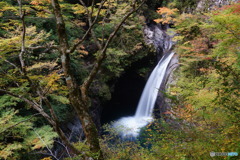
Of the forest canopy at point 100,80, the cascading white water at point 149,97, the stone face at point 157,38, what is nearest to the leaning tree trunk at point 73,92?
the forest canopy at point 100,80

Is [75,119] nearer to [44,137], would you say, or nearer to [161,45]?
[44,137]

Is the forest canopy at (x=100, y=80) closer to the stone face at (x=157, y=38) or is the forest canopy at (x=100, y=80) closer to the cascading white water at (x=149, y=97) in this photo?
the stone face at (x=157, y=38)

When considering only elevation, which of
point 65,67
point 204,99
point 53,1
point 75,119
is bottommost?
point 75,119

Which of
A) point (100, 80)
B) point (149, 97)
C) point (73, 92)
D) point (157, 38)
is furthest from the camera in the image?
point (157, 38)

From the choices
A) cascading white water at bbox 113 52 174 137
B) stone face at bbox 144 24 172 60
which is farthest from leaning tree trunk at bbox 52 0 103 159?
stone face at bbox 144 24 172 60

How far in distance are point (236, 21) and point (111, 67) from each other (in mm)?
8082

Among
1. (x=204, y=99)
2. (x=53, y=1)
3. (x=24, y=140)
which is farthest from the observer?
(x=24, y=140)

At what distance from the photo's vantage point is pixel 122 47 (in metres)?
11.8

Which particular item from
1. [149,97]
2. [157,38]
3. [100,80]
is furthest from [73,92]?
[157,38]

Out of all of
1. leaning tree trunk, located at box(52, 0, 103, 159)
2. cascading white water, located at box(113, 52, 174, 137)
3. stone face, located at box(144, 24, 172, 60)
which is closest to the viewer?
leaning tree trunk, located at box(52, 0, 103, 159)

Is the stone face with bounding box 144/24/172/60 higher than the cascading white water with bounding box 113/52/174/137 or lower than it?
higher

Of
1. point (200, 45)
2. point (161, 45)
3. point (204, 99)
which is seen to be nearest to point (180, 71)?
point (200, 45)

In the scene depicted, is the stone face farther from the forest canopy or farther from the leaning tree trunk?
the leaning tree trunk

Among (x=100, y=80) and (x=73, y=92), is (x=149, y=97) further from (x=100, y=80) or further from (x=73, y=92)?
(x=73, y=92)
